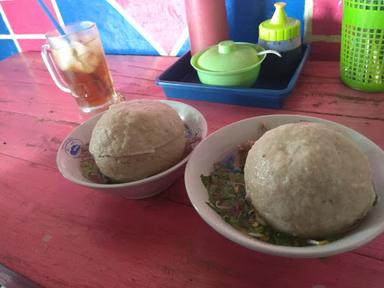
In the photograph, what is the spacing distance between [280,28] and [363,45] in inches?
7.3

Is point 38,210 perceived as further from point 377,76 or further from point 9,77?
point 9,77

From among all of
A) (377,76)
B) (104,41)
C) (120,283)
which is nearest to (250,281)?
(120,283)

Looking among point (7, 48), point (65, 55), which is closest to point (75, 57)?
point (65, 55)

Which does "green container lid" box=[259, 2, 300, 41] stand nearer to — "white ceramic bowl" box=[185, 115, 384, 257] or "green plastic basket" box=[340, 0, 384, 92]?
→ "green plastic basket" box=[340, 0, 384, 92]

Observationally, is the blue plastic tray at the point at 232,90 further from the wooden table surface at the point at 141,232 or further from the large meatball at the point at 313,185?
the large meatball at the point at 313,185

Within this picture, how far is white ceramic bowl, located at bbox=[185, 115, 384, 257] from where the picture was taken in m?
0.37

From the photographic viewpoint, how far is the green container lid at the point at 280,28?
0.78m

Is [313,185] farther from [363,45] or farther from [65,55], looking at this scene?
[65,55]

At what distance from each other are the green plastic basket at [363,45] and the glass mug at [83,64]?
0.61 metres

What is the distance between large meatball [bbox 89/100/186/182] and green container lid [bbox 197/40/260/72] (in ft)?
0.90

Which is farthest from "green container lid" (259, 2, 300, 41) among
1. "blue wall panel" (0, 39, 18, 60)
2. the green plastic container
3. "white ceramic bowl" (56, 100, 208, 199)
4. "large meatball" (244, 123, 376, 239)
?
"blue wall panel" (0, 39, 18, 60)

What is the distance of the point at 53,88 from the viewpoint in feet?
3.67

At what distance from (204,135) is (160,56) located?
0.70m

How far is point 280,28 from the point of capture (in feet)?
2.58
